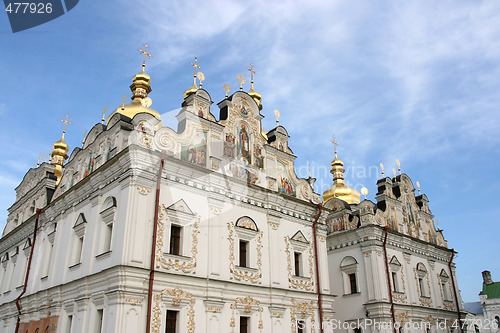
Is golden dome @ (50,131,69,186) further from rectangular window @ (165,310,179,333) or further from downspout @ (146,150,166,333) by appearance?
rectangular window @ (165,310,179,333)

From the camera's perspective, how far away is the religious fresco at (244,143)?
16.5 metres

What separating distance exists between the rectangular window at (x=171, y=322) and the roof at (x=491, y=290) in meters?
38.4

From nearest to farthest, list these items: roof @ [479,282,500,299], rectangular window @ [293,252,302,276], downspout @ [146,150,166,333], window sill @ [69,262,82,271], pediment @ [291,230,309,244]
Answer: downspout @ [146,150,166,333], window sill @ [69,262,82,271], rectangular window @ [293,252,302,276], pediment @ [291,230,309,244], roof @ [479,282,500,299]

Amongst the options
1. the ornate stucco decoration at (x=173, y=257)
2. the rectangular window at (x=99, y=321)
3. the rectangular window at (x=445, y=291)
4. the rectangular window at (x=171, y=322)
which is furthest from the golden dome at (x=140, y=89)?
the rectangular window at (x=445, y=291)

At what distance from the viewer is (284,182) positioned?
695 inches

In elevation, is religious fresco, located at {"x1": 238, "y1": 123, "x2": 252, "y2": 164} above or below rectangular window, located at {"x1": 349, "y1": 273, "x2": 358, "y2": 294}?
above

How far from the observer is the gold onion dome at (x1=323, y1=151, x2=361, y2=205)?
87.7 feet

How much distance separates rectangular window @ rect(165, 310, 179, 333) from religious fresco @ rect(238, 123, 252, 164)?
6.23 meters

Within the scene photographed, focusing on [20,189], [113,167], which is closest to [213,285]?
[113,167]

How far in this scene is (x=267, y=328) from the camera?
48.4 feet

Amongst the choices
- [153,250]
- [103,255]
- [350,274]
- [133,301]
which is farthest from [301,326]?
[103,255]

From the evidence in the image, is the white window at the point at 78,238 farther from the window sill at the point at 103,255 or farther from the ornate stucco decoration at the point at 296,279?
the ornate stucco decoration at the point at 296,279

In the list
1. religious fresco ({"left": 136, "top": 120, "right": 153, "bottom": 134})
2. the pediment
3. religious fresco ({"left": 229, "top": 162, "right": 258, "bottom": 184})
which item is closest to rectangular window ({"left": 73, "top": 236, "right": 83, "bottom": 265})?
religious fresco ({"left": 136, "top": 120, "right": 153, "bottom": 134})

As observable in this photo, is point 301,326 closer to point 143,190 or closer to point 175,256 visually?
point 175,256
